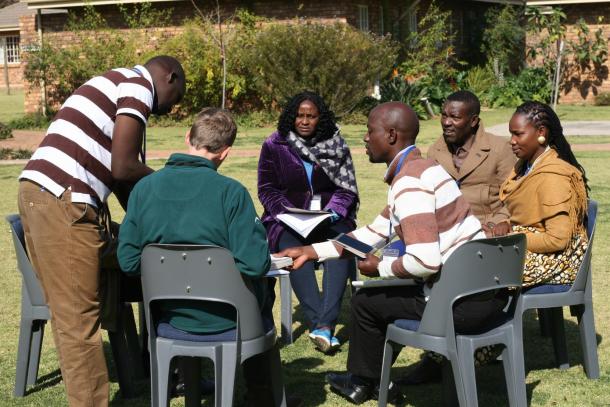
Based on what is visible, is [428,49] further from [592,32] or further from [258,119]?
[592,32]

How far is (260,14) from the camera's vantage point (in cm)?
2762

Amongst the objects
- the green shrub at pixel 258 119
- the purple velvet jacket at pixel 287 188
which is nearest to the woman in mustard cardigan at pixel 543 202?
the purple velvet jacket at pixel 287 188

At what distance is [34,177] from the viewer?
4559 millimetres

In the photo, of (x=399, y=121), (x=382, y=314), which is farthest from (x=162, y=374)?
(x=399, y=121)

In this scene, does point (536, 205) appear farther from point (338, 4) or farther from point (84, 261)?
point (338, 4)

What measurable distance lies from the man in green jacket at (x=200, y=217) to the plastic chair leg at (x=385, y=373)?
0.73m

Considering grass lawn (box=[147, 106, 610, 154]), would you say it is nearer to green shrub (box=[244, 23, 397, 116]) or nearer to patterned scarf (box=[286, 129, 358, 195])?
green shrub (box=[244, 23, 397, 116])

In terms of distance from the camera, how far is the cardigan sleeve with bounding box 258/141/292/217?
669 centimetres

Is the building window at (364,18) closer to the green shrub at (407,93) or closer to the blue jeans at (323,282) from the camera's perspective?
the green shrub at (407,93)

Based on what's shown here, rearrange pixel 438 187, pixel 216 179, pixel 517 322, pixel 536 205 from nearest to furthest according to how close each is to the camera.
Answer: pixel 216 179
pixel 438 187
pixel 517 322
pixel 536 205

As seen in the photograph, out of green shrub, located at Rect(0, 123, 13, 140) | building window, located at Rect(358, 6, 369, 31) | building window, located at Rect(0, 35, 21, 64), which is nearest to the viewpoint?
green shrub, located at Rect(0, 123, 13, 140)

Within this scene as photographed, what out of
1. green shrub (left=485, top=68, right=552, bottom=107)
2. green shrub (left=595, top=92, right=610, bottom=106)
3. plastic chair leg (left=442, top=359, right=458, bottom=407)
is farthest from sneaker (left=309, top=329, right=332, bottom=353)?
green shrub (left=595, top=92, right=610, bottom=106)

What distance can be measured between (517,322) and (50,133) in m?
2.40

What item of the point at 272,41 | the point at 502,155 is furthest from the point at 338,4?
the point at 502,155
